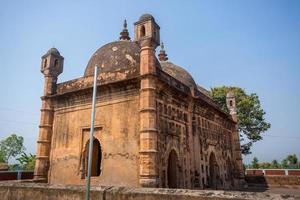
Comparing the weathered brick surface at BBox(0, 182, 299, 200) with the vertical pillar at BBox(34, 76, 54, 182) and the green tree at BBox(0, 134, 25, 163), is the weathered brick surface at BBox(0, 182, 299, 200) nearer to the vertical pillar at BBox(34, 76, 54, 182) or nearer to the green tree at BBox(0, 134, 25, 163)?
the vertical pillar at BBox(34, 76, 54, 182)

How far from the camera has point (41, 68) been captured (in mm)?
12922

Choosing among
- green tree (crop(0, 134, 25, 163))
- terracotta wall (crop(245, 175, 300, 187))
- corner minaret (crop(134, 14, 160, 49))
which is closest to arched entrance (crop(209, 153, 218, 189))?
terracotta wall (crop(245, 175, 300, 187))

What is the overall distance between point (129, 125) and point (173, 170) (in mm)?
2804

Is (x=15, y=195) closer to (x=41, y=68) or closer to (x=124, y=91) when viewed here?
(x=124, y=91)

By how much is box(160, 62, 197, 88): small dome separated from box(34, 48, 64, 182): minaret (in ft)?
23.5

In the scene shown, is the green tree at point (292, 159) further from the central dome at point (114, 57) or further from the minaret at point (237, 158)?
the central dome at point (114, 57)

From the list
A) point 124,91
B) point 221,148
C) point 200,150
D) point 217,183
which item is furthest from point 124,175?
point 221,148

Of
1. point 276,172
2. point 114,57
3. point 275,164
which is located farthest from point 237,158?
point 275,164

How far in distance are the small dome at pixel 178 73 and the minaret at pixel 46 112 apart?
23.5ft

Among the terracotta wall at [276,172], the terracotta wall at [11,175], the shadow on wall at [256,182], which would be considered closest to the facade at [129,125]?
the shadow on wall at [256,182]

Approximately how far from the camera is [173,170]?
10336mm

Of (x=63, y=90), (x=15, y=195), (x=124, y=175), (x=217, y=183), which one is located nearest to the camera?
(x=15, y=195)

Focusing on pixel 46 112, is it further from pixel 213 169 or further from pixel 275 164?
pixel 275 164

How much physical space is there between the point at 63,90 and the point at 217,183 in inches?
385
